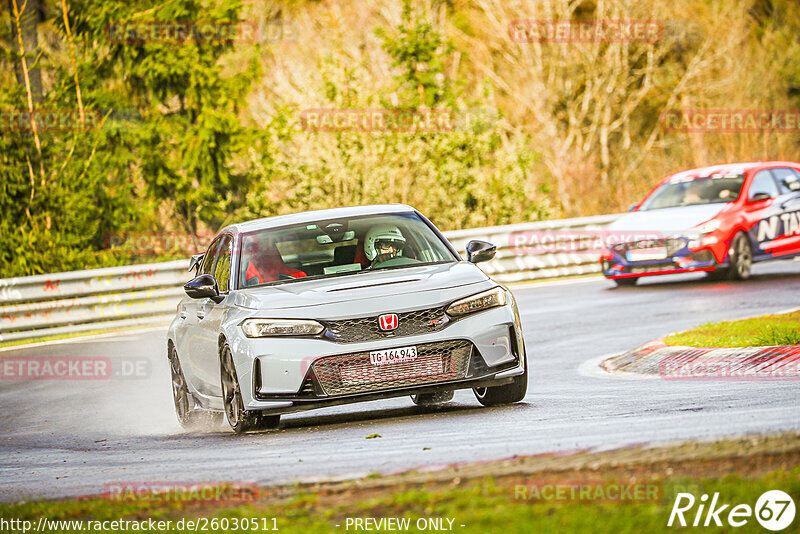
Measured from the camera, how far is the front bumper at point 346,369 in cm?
902

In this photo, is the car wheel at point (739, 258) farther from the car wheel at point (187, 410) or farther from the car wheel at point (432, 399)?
the car wheel at point (187, 410)

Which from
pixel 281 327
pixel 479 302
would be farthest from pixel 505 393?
pixel 281 327

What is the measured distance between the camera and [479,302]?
9.39 metres

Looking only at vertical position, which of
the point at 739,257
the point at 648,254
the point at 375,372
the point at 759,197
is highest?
the point at 375,372

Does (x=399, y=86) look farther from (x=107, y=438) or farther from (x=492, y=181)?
(x=107, y=438)

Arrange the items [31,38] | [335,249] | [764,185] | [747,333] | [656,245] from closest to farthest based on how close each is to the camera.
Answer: [335,249] < [747,333] < [656,245] < [764,185] < [31,38]

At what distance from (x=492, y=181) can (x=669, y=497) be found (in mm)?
22362

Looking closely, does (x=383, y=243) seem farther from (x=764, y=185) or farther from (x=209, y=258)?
(x=764, y=185)

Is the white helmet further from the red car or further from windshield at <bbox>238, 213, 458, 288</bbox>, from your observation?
the red car

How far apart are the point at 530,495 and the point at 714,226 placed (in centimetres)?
1414

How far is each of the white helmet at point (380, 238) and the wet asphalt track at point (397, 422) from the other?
125cm

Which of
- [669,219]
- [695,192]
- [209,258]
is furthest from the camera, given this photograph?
[695,192]

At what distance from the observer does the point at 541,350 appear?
14625 mm

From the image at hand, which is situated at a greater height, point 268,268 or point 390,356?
point 268,268
